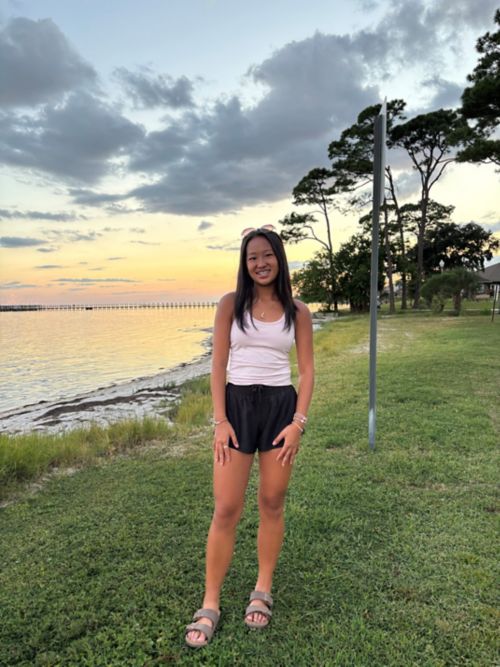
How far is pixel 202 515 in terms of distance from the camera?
3656mm

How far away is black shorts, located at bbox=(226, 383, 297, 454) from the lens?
7.47ft

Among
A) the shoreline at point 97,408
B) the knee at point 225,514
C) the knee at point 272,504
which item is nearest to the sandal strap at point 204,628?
the knee at point 225,514

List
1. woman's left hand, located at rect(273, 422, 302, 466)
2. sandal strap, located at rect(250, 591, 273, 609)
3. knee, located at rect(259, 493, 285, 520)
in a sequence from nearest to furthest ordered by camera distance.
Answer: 1. woman's left hand, located at rect(273, 422, 302, 466)
2. knee, located at rect(259, 493, 285, 520)
3. sandal strap, located at rect(250, 591, 273, 609)

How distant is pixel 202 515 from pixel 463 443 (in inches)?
125

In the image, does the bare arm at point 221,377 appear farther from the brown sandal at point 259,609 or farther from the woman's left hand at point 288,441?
the brown sandal at point 259,609

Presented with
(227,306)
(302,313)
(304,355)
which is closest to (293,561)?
(304,355)

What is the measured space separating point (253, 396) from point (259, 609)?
114cm

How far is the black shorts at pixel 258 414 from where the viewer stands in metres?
2.28

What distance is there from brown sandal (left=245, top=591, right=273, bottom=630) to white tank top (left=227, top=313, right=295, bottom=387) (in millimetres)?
1155

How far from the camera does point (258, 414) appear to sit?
2289 mm

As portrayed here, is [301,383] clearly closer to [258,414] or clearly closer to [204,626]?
[258,414]

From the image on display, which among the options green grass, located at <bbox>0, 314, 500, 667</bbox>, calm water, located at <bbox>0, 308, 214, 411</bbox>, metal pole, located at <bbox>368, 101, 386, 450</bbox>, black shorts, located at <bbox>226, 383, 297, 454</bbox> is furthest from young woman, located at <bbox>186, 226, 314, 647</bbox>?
calm water, located at <bbox>0, 308, 214, 411</bbox>

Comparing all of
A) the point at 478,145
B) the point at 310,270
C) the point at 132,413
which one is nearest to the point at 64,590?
the point at 132,413

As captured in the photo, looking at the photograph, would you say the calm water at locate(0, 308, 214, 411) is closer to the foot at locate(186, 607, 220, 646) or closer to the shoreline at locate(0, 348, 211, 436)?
the shoreline at locate(0, 348, 211, 436)
